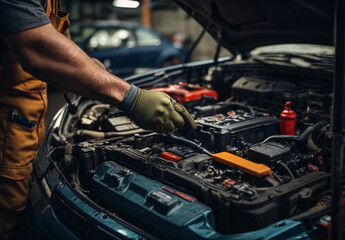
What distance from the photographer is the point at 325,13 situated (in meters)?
1.83

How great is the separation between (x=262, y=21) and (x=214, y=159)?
1.33 meters

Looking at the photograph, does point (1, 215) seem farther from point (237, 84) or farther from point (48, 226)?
point (237, 84)

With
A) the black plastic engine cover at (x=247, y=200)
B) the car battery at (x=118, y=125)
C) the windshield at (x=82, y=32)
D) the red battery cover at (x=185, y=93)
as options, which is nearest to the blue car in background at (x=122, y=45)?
the windshield at (x=82, y=32)

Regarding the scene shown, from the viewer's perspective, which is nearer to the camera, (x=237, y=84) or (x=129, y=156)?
(x=129, y=156)

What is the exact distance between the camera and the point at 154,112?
157 centimetres

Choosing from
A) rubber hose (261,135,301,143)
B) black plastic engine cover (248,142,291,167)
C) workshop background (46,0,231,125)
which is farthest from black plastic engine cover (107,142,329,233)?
workshop background (46,0,231,125)

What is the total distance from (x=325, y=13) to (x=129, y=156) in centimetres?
126

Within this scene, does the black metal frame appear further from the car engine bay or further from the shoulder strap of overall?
the shoulder strap of overall

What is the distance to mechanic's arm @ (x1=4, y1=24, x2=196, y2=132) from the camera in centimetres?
135

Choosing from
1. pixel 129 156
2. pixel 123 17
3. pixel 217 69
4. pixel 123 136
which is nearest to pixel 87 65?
pixel 129 156

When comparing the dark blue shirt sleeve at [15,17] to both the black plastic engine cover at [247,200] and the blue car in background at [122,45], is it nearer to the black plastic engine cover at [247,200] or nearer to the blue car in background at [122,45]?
the black plastic engine cover at [247,200]

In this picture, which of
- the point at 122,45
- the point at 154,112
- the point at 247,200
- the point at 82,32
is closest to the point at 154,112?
the point at 154,112

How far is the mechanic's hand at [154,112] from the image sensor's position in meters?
1.57

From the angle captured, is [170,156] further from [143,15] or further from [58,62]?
[143,15]
